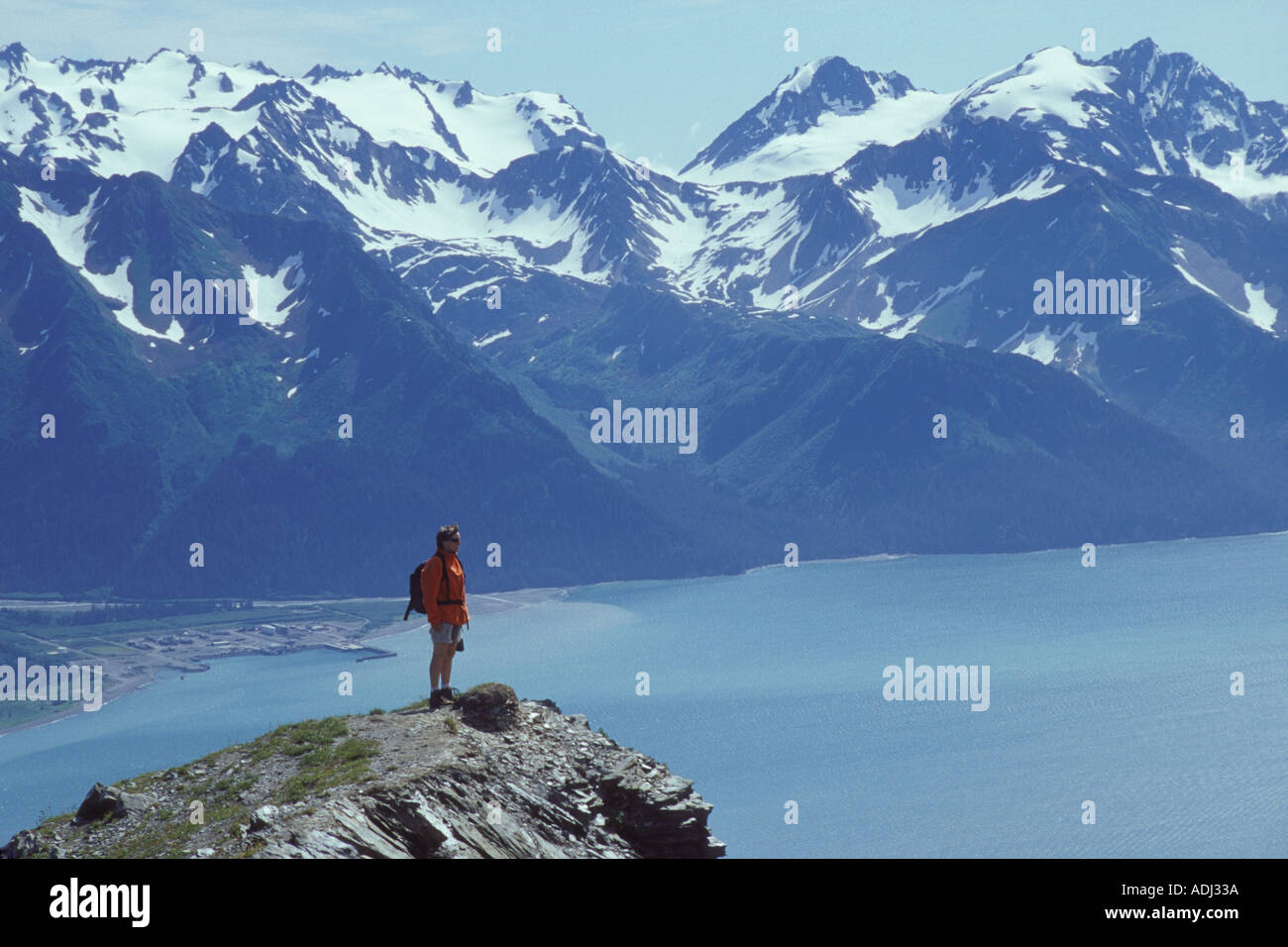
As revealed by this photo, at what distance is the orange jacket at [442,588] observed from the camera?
32.6 m

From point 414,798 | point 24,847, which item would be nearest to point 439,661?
point 414,798

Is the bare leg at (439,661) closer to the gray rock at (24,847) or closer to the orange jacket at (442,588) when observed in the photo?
the orange jacket at (442,588)

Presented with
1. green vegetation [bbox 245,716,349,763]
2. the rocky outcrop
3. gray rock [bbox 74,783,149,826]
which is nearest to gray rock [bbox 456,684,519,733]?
the rocky outcrop

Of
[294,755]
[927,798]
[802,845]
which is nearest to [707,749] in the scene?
[927,798]

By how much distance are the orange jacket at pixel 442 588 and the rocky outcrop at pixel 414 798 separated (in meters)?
3.00

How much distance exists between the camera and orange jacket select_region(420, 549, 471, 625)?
32.6 meters

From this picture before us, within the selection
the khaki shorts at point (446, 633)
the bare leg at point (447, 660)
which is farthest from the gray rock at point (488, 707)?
the khaki shorts at point (446, 633)

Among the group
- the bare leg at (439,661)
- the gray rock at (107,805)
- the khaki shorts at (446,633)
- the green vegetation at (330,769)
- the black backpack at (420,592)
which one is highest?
the black backpack at (420,592)

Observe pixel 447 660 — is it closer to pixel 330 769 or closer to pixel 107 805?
pixel 330 769

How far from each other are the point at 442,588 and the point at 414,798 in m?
5.29

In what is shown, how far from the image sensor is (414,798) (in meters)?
29.3

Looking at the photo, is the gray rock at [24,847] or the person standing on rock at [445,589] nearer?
the gray rock at [24,847]

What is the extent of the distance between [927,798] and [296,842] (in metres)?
131
